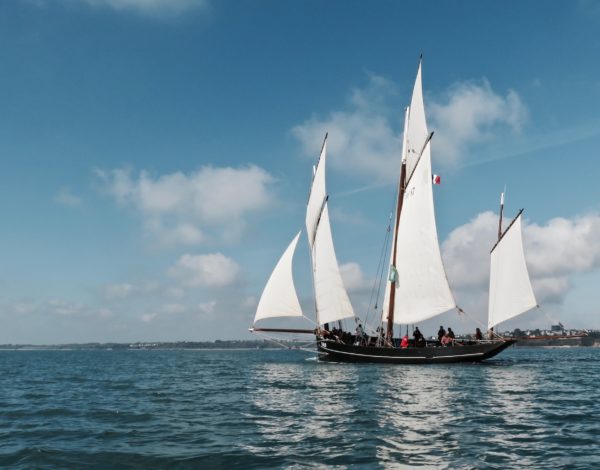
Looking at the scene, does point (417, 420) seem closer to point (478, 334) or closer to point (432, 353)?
point (432, 353)

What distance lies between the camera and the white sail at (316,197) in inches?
2359

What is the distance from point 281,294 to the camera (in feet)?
186

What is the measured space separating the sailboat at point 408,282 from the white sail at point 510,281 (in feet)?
0.29

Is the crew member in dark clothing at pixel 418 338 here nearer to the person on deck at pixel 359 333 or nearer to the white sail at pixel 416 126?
the person on deck at pixel 359 333

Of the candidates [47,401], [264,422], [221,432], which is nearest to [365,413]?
[264,422]

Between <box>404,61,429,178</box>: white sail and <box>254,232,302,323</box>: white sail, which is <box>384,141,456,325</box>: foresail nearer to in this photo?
<box>404,61,429,178</box>: white sail

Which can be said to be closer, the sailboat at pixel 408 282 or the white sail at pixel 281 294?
the sailboat at pixel 408 282

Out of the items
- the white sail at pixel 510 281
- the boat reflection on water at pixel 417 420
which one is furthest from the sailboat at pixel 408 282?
the boat reflection on water at pixel 417 420

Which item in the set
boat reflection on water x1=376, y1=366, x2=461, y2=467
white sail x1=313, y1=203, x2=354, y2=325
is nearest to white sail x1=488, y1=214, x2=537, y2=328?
white sail x1=313, y1=203, x2=354, y2=325

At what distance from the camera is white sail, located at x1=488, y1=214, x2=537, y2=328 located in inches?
2060

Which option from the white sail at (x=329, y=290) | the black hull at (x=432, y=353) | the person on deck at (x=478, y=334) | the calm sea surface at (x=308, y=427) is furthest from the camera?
the white sail at (x=329, y=290)

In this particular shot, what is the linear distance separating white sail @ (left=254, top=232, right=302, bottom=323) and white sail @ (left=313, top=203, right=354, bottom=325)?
9.30 ft

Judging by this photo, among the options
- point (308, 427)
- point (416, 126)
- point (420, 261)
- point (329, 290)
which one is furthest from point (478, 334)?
point (308, 427)

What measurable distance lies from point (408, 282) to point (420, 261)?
8.55 feet
